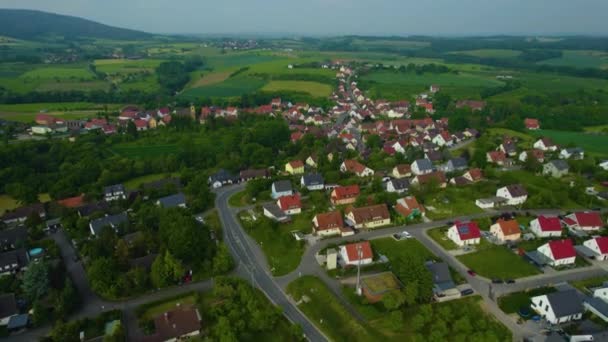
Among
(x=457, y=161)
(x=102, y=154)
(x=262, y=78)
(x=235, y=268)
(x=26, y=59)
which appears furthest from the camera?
(x=26, y=59)

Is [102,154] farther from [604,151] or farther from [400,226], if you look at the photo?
[604,151]

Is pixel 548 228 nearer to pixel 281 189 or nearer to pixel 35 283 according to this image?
pixel 281 189

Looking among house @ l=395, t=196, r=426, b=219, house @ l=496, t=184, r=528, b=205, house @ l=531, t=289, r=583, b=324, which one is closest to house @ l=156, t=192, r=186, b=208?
house @ l=395, t=196, r=426, b=219

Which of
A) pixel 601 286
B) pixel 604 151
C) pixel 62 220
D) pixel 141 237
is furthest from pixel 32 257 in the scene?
pixel 604 151

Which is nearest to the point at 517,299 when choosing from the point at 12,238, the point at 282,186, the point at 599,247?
the point at 599,247

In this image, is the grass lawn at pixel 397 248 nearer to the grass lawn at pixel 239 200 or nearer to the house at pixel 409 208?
the house at pixel 409 208

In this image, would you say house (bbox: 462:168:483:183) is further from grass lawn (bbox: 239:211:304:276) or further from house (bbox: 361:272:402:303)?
house (bbox: 361:272:402:303)
